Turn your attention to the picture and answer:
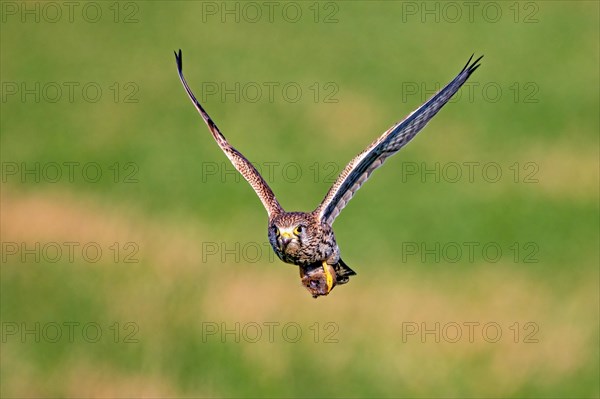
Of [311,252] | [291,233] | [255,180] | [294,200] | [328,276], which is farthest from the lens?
[294,200]

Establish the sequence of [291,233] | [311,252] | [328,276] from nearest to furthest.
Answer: [291,233], [311,252], [328,276]

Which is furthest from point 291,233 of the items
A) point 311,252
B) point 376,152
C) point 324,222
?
point 376,152

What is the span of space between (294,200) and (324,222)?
11.2 meters

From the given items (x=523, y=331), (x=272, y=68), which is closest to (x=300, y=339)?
(x=523, y=331)

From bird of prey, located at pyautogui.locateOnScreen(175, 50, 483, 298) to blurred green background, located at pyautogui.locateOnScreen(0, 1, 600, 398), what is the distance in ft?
22.7

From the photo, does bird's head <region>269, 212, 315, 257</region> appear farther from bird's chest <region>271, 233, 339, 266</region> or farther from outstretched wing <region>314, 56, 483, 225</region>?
outstretched wing <region>314, 56, 483, 225</region>

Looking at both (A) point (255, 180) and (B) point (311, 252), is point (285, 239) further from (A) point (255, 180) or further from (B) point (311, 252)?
(A) point (255, 180)

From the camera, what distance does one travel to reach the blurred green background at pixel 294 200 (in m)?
17.5

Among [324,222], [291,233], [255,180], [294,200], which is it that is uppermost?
[294,200]

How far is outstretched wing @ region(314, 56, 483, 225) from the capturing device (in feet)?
31.8

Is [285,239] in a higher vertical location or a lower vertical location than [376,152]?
lower

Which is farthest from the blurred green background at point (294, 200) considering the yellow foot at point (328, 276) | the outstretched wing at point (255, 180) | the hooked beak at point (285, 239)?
the hooked beak at point (285, 239)

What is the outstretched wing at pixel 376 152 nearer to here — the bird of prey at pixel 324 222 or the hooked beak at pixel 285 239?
the bird of prey at pixel 324 222

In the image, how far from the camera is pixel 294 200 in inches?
834
